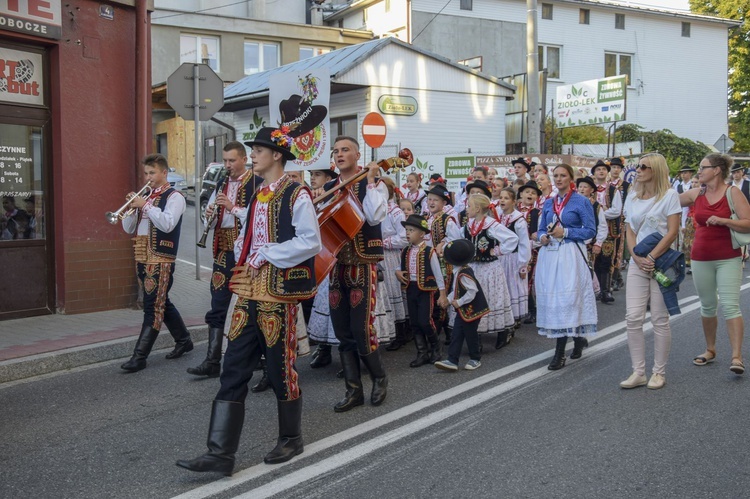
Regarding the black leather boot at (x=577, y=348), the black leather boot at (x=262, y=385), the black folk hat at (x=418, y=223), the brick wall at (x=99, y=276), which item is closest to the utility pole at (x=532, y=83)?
the brick wall at (x=99, y=276)

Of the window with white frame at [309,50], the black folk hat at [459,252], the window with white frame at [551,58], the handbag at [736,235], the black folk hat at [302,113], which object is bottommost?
the black folk hat at [459,252]

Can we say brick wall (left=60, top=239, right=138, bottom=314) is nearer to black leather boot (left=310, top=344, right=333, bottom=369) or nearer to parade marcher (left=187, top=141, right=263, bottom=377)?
parade marcher (left=187, top=141, right=263, bottom=377)

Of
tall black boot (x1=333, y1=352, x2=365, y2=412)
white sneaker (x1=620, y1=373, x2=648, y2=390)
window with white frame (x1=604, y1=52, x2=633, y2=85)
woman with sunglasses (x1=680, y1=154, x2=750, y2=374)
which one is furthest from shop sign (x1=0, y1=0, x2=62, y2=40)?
window with white frame (x1=604, y1=52, x2=633, y2=85)

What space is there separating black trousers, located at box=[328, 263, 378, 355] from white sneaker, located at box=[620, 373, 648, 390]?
80.5 inches

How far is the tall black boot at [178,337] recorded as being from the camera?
756 cm

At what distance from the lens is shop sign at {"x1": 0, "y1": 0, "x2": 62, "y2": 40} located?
871 centimetres

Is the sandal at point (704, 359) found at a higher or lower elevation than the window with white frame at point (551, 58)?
lower

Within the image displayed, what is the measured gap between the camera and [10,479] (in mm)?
4484

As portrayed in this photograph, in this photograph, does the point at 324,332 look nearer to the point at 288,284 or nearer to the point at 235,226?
the point at 235,226

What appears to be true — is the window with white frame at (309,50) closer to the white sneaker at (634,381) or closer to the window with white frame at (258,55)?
the window with white frame at (258,55)

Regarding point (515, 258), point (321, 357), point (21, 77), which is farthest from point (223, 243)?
point (21, 77)

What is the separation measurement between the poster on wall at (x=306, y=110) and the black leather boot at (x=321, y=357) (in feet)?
5.72

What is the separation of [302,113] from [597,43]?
104ft

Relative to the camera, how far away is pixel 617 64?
122 feet
